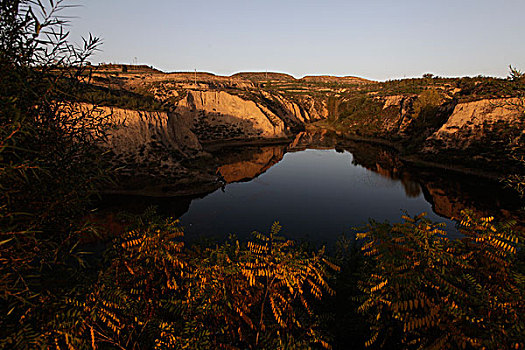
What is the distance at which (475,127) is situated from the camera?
4219cm

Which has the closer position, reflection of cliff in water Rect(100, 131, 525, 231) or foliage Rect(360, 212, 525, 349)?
foliage Rect(360, 212, 525, 349)

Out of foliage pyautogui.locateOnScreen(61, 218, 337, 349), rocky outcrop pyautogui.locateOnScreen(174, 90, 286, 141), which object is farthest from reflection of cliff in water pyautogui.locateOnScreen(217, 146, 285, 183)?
foliage pyautogui.locateOnScreen(61, 218, 337, 349)

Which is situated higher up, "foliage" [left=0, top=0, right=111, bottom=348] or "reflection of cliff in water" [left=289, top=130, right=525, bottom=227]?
"foliage" [left=0, top=0, right=111, bottom=348]

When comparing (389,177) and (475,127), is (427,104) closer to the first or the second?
(475,127)

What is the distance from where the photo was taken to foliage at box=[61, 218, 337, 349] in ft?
13.9

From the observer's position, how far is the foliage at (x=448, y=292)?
134 inches

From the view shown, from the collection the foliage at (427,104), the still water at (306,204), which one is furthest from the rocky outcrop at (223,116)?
the foliage at (427,104)

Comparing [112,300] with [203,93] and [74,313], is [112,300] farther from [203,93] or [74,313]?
[203,93]

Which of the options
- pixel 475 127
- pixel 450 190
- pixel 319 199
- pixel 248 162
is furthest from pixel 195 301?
pixel 475 127

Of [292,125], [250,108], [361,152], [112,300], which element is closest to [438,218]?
[112,300]

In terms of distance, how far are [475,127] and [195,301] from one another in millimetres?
54788

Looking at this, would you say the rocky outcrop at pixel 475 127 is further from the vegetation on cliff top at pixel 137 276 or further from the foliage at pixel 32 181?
the foliage at pixel 32 181

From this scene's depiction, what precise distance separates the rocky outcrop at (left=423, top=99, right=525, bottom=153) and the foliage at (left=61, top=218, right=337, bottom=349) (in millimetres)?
47746

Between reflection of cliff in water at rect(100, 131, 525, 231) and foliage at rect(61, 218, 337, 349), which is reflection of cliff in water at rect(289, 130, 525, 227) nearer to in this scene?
reflection of cliff in water at rect(100, 131, 525, 231)
